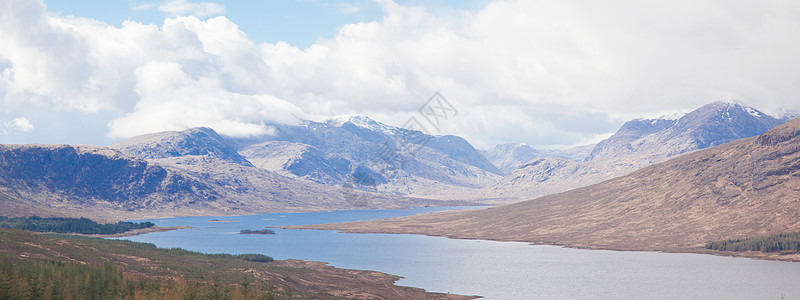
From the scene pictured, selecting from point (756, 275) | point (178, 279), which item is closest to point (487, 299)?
point (178, 279)

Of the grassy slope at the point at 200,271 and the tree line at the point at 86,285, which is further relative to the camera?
the grassy slope at the point at 200,271

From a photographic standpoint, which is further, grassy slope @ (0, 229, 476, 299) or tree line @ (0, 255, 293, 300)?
grassy slope @ (0, 229, 476, 299)

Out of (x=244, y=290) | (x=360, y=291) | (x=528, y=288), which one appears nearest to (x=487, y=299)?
(x=528, y=288)

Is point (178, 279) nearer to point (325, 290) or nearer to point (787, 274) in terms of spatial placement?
point (325, 290)

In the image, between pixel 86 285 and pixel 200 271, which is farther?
pixel 200 271

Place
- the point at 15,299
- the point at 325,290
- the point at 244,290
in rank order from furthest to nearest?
the point at 325,290, the point at 244,290, the point at 15,299

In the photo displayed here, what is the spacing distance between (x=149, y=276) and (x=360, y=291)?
5147cm

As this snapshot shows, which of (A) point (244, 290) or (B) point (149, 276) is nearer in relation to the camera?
(A) point (244, 290)

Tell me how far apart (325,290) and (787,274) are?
447 feet

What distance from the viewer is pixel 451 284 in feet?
579

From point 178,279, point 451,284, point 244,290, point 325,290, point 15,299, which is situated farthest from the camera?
point 451,284

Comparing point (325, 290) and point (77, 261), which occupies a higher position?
point (77, 261)

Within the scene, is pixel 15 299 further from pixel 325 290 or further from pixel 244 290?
pixel 325 290

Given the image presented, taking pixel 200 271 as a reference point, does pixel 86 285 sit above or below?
above
